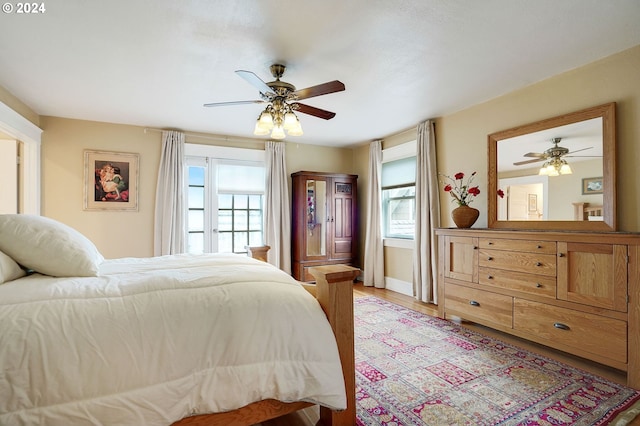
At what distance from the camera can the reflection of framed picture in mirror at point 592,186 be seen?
8.19 feet

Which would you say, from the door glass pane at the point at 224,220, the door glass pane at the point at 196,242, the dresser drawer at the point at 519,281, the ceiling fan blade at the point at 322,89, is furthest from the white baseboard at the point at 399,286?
the ceiling fan blade at the point at 322,89

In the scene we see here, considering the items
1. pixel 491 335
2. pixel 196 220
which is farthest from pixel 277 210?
pixel 491 335

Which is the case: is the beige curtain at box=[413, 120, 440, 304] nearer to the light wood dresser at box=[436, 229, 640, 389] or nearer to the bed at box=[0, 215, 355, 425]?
the light wood dresser at box=[436, 229, 640, 389]

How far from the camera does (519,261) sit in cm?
269

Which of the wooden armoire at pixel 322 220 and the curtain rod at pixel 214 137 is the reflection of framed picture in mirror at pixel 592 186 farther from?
the curtain rod at pixel 214 137

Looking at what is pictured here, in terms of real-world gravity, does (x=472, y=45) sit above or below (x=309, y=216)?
above

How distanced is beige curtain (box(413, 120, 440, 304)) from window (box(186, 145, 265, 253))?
247 cm

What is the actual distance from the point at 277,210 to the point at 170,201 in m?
1.56

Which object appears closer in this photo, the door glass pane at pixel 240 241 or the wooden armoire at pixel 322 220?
the door glass pane at pixel 240 241

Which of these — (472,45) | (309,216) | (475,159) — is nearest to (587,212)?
(475,159)

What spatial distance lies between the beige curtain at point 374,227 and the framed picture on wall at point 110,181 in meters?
3.52

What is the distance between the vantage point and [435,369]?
2270 mm

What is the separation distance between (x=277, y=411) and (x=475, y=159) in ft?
10.9

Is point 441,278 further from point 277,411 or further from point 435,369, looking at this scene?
point 277,411
